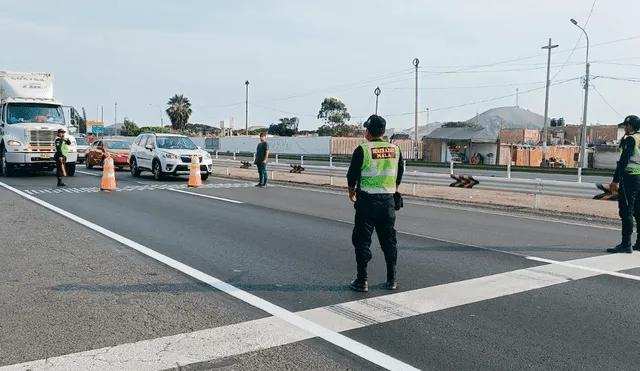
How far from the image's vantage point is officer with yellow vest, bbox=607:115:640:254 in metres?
8.45

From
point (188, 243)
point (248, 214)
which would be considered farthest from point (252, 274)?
point (248, 214)

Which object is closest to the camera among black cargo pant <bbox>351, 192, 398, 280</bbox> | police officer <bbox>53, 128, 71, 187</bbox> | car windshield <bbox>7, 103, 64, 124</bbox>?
black cargo pant <bbox>351, 192, 398, 280</bbox>

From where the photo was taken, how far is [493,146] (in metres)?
51.6

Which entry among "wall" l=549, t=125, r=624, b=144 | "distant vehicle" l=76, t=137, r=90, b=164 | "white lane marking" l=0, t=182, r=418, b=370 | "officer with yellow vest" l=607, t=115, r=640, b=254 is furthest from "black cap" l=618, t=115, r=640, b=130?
"wall" l=549, t=125, r=624, b=144

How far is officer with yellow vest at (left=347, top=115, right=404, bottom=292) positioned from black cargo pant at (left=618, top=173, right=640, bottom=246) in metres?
4.32

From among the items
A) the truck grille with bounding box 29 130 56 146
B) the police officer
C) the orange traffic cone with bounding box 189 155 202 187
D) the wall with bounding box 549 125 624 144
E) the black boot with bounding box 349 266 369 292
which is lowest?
the black boot with bounding box 349 266 369 292

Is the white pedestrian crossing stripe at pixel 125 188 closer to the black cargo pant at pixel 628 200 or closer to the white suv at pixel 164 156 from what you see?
the white suv at pixel 164 156

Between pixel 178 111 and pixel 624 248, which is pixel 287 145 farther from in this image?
pixel 624 248

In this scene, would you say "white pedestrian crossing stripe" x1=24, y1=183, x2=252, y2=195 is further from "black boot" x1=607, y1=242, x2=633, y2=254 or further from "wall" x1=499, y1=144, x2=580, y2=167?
"wall" x1=499, y1=144, x2=580, y2=167

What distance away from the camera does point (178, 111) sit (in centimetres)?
8775

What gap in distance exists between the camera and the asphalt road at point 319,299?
14.5 ft

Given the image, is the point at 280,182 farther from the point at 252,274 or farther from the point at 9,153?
the point at 252,274

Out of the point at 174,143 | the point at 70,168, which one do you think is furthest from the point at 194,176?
the point at 70,168

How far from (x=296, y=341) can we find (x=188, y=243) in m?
4.63
